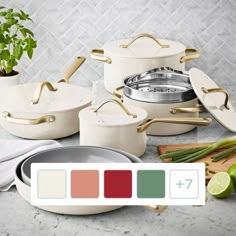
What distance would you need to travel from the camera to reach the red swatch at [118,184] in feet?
4.40

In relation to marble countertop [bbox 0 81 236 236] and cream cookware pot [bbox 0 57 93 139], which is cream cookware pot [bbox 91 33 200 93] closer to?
cream cookware pot [bbox 0 57 93 139]

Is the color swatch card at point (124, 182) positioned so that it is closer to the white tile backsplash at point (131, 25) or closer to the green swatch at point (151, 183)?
the green swatch at point (151, 183)

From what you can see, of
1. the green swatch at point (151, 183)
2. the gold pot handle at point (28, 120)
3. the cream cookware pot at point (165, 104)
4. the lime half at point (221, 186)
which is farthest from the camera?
the cream cookware pot at point (165, 104)

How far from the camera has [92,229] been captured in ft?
5.42

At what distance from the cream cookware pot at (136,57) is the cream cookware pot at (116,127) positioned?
19.6 inches

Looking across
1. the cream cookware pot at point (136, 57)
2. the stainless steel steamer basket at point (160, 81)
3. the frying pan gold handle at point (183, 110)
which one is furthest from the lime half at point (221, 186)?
the cream cookware pot at point (136, 57)

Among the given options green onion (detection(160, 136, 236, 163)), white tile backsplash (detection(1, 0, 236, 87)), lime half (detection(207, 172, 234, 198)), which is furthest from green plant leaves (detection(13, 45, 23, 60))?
lime half (detection(207, 172, 234, 198))

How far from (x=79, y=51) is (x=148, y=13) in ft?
1.21

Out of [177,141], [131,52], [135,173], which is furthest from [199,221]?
[131,52]

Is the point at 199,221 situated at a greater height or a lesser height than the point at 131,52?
lesser

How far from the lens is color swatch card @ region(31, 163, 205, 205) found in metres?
1.34

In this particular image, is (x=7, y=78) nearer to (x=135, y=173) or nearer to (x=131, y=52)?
(x=131, y=52)

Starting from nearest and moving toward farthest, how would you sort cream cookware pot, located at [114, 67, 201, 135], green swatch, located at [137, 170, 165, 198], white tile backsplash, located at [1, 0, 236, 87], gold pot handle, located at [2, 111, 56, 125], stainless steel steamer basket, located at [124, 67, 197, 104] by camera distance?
1. green swatch, located at [137, 170, 165, 198]
2. gold pot handle, located at [2, 111, 56, 125]
3. cream cookware pot, located at [114, 67, 201, 135]
4. stainless steel steamer basket, located at [124, 67, 197, 104]
5. white tile backsplash, located at [1, 0, 236, 87]

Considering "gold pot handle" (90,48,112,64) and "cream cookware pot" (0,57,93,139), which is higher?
"gold pot handle" (90,48,112,64)
